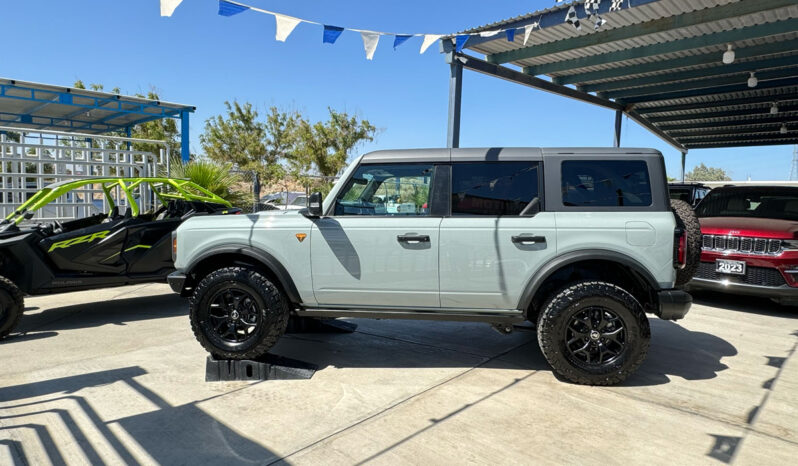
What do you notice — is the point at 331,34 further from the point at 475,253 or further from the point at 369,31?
→ the point at 475,253

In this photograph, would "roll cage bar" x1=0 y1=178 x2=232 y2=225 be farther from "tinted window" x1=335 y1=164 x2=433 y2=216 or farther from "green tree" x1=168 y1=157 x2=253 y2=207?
"tinted window" x1=335 y1=164 x2=433 y2=216

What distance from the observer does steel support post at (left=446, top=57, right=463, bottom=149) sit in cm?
948

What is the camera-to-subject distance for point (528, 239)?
12.6ft

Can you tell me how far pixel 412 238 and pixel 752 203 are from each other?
5.95m

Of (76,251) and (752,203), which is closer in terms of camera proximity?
(76,251)

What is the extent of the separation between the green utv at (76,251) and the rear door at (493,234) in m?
3.93

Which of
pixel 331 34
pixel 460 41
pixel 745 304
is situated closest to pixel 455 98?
pixel 460 41

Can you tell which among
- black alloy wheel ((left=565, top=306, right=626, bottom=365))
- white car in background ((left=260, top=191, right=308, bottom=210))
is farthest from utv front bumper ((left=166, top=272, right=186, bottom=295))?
white car in background ((left=260, top=191, right=308, bottom=210))

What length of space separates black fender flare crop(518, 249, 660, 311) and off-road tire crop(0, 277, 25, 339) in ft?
16.2

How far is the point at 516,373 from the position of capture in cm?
414

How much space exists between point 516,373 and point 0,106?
15.4 metres

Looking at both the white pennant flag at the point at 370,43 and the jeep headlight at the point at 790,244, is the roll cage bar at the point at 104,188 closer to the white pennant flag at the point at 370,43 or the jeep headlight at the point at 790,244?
the white pennant flag at the point at 370,43

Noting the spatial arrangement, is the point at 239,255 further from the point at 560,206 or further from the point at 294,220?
the point at 560,206

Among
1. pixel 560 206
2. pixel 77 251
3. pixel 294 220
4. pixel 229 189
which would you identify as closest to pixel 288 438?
pixel 294 220
